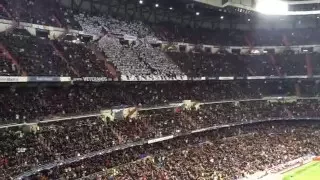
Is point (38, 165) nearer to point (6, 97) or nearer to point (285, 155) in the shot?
point (6, 97)

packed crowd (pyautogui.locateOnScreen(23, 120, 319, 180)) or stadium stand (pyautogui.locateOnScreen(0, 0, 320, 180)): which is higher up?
stadium stand (pyautogui.locateOnScreen(0, 0, 320, 180))

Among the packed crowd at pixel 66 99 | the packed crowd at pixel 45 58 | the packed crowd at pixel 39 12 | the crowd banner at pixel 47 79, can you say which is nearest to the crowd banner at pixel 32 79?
the crowd banner at pixel 47 79

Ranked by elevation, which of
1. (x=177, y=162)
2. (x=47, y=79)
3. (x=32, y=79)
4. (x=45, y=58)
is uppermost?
(x=45, y=58)

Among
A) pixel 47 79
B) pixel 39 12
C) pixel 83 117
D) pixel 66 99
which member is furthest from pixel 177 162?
pixel 39 12

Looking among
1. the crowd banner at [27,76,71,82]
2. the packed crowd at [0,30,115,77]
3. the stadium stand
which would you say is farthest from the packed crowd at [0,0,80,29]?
the crowd banner at [27,76,71,82]

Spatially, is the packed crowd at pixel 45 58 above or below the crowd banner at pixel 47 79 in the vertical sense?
above

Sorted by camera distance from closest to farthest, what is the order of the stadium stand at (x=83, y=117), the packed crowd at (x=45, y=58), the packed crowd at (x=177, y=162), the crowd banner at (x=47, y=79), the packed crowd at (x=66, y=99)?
the stadium stand at (x=83, y=117) < the packed crowd at (x=66, y=99) < the packed crowd at (x=177, y=162) < the crowd banner at (x=47, y=79) < the packed crowd at (x=45, y=58)

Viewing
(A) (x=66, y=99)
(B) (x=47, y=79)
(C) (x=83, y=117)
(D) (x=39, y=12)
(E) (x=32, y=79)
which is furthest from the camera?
(D) (x=39, y=12)

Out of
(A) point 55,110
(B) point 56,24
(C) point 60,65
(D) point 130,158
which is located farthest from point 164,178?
(B) point 56,24

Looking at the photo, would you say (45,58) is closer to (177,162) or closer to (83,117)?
(83,117)

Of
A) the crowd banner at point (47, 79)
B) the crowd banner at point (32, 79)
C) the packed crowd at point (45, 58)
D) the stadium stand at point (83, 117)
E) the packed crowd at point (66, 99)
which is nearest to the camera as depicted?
the stadium stand at point (83, 117)

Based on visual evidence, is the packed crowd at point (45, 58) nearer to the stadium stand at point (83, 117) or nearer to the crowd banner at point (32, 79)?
the stadium stand at point (83, 117)

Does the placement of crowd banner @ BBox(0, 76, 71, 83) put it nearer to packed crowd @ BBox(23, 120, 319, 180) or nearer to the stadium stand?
the stadium stand

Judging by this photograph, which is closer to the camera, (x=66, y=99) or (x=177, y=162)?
(x=66, y=99)
